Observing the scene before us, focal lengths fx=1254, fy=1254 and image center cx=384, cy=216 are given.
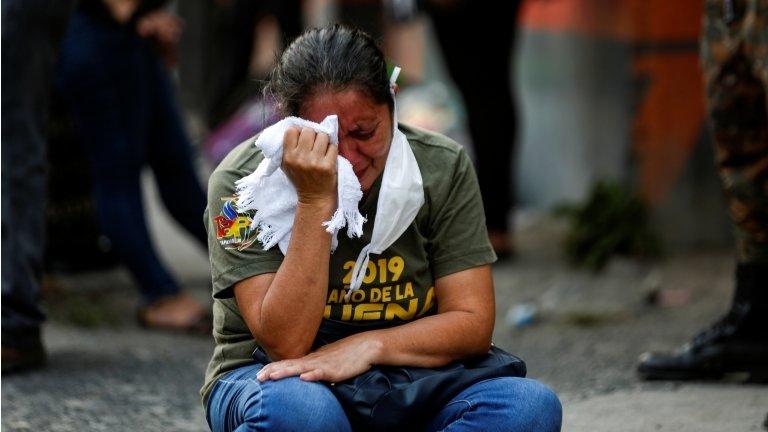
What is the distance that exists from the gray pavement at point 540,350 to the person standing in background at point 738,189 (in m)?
0.07

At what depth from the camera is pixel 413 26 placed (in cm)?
831

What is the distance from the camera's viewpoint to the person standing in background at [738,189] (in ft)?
11.3

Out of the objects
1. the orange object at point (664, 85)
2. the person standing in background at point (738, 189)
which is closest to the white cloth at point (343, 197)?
the person standing in background at point (738, 189)

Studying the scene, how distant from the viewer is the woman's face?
98.1 inches

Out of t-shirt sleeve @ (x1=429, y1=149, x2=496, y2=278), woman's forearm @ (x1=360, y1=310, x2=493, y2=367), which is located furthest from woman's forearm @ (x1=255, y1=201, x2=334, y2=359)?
t-shirt sleeve @ (x1=429, y1=149, x2=496, y2=278)

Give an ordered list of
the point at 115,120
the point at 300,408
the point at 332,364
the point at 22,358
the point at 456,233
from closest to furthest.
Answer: the point at 300,408, the point at 332,364, the point at 456,233, the point at 22,358, the point at 115,120

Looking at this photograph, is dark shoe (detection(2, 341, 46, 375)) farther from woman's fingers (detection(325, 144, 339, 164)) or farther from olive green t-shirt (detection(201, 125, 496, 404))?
woman's fingers (detection(325, 144, 339, 164))

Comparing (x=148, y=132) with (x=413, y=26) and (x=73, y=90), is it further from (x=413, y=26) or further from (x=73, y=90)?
(x=413, y=26)

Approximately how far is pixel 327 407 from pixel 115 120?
226cm

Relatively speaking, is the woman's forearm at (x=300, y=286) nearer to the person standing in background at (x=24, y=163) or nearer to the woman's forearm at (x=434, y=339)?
the woman's forearm at (x=434, y=339)

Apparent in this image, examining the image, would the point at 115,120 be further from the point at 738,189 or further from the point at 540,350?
the point at 738,189

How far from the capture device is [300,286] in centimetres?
247

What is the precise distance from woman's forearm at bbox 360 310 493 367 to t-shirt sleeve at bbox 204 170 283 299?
257mm

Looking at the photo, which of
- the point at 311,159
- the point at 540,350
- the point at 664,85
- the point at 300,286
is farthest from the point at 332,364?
the point at 664,85
